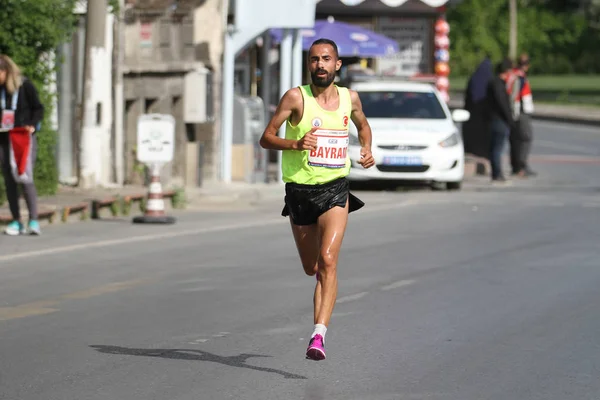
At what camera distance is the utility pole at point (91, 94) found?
18.7 meters

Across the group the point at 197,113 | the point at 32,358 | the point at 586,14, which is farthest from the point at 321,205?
the point at 586,14

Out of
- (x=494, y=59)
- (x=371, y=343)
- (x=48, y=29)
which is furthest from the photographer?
(x=494, y=59)

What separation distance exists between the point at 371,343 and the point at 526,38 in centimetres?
11995

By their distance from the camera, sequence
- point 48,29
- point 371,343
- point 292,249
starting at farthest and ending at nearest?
point 48,29 → point 292,249 → point 371,343

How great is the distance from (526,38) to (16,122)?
114m

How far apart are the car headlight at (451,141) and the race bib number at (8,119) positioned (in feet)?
29.5

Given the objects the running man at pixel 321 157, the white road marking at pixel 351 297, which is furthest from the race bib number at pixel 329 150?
the white road marking at pixel 351 297

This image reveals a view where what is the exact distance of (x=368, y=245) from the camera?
15.1 meters

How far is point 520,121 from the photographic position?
2612cm

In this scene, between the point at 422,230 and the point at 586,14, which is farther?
the point at 586,14

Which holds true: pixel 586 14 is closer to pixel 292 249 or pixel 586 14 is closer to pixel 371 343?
pixel 292 249

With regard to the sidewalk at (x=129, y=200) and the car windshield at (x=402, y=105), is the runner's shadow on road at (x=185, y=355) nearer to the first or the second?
the sidewalk at (x=129, y=200)

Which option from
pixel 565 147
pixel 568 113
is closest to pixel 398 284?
pixel 565 147

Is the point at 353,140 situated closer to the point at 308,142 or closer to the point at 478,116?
the point at 478,116
